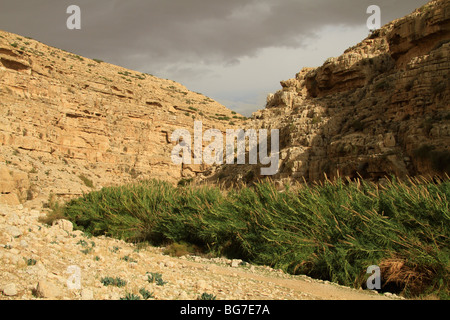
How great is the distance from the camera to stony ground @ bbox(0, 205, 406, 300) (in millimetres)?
6250

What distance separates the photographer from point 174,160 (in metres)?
39.6

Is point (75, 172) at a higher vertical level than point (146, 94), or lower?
lower

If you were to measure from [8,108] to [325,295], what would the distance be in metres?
26.9

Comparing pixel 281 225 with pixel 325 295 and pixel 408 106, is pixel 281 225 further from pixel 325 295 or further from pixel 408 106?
pixel 408 106

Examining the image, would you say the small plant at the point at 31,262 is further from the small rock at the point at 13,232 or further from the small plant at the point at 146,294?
the small rock at the point at 13,232

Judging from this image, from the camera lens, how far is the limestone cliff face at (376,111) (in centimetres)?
1808

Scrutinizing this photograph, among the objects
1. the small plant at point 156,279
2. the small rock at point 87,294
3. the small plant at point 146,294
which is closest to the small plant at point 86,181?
the small plant at point 156,279

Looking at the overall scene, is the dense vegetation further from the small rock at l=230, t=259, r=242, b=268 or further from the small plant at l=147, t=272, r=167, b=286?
the small plant at l=147, t=272, r=167, b=286

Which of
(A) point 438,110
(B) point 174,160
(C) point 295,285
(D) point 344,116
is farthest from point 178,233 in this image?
(B) point 174,160

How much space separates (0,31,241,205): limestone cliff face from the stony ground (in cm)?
1286

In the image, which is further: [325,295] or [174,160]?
[174,160]

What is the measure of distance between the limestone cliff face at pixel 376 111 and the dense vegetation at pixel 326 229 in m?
6.68

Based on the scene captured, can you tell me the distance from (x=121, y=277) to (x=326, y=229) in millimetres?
5109

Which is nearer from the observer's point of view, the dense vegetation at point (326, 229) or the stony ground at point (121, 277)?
the stony ground at point (121, 277)
